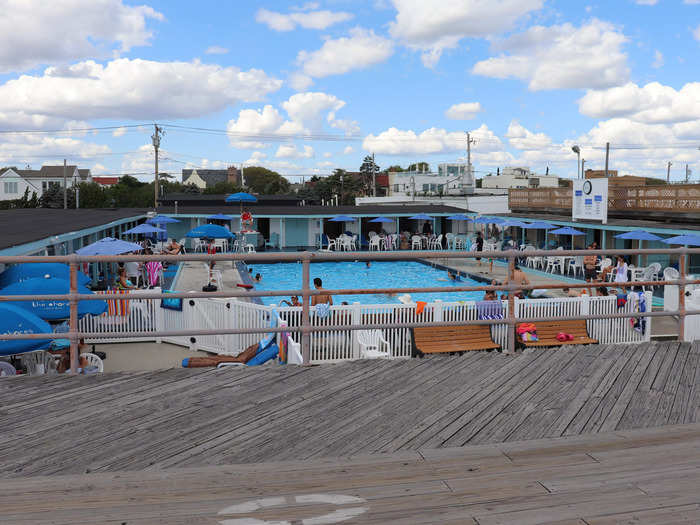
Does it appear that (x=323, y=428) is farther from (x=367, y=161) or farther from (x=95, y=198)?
(x=367, y=161)

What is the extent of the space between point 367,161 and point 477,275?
2896 inches

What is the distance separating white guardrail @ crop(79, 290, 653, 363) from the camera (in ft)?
34.6

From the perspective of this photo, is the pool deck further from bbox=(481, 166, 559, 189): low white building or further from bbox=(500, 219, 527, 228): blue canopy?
bbox=(481, 166, 559, 189): low white building

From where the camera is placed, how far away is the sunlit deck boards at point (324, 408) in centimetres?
372

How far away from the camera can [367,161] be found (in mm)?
98188

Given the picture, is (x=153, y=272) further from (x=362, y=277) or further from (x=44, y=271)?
(x=362, y=277)

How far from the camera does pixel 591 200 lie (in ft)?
87.0

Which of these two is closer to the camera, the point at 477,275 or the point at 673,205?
the point at 673,205

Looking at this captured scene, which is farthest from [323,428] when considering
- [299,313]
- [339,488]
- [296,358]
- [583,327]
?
[583,327]

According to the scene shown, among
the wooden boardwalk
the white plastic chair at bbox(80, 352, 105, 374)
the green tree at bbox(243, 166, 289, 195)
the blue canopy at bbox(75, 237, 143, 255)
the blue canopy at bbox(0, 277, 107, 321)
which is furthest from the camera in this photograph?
the green tree at bbox(243, 166, 289, 195)

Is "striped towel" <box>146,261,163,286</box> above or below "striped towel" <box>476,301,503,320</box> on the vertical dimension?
below

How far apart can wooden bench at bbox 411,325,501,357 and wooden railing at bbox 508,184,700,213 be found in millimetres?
15830

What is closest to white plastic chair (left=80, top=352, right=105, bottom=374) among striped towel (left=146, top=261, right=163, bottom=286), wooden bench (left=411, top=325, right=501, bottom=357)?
wooden bench (left=411, top=325, right=501, bottom=357)

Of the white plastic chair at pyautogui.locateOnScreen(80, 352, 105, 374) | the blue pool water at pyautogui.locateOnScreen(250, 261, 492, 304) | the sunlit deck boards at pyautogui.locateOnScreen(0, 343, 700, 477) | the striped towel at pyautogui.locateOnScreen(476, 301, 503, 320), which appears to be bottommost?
the blue pool water at pyautogui.locateOnScreen(250, 261, 492, 304)
